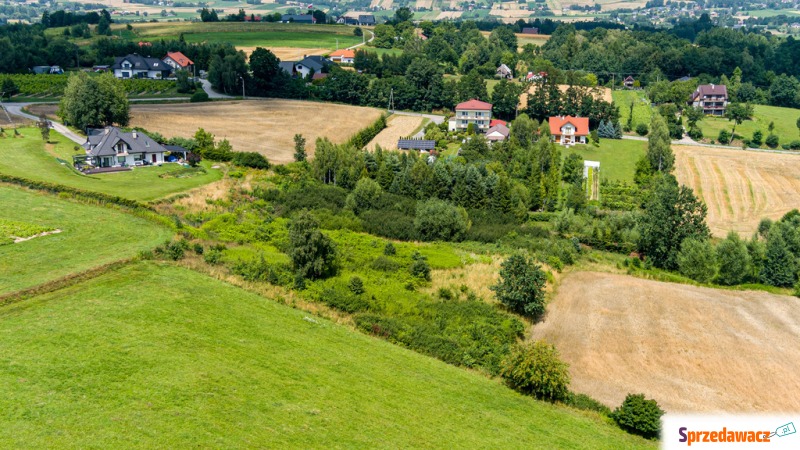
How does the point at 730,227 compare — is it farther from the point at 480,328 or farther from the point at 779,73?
the point at 779,73

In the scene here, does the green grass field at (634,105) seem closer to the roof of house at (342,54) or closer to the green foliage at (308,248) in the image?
the roof of house at (342,54)

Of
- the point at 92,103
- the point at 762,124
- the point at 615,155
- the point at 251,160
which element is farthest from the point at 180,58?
the point at 762,124

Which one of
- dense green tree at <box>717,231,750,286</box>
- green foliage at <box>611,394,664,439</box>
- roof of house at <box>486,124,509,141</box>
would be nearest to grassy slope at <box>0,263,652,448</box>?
green foliage at <box>611,394,664,439</box>

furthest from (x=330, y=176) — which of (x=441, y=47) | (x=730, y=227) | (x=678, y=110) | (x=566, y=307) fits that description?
(x=441, y=47)

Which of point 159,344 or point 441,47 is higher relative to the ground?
point 441,47

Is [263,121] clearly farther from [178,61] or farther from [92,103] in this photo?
[178,61]

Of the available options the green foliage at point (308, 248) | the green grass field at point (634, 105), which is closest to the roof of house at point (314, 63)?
the green grass field at point (634, 105)
